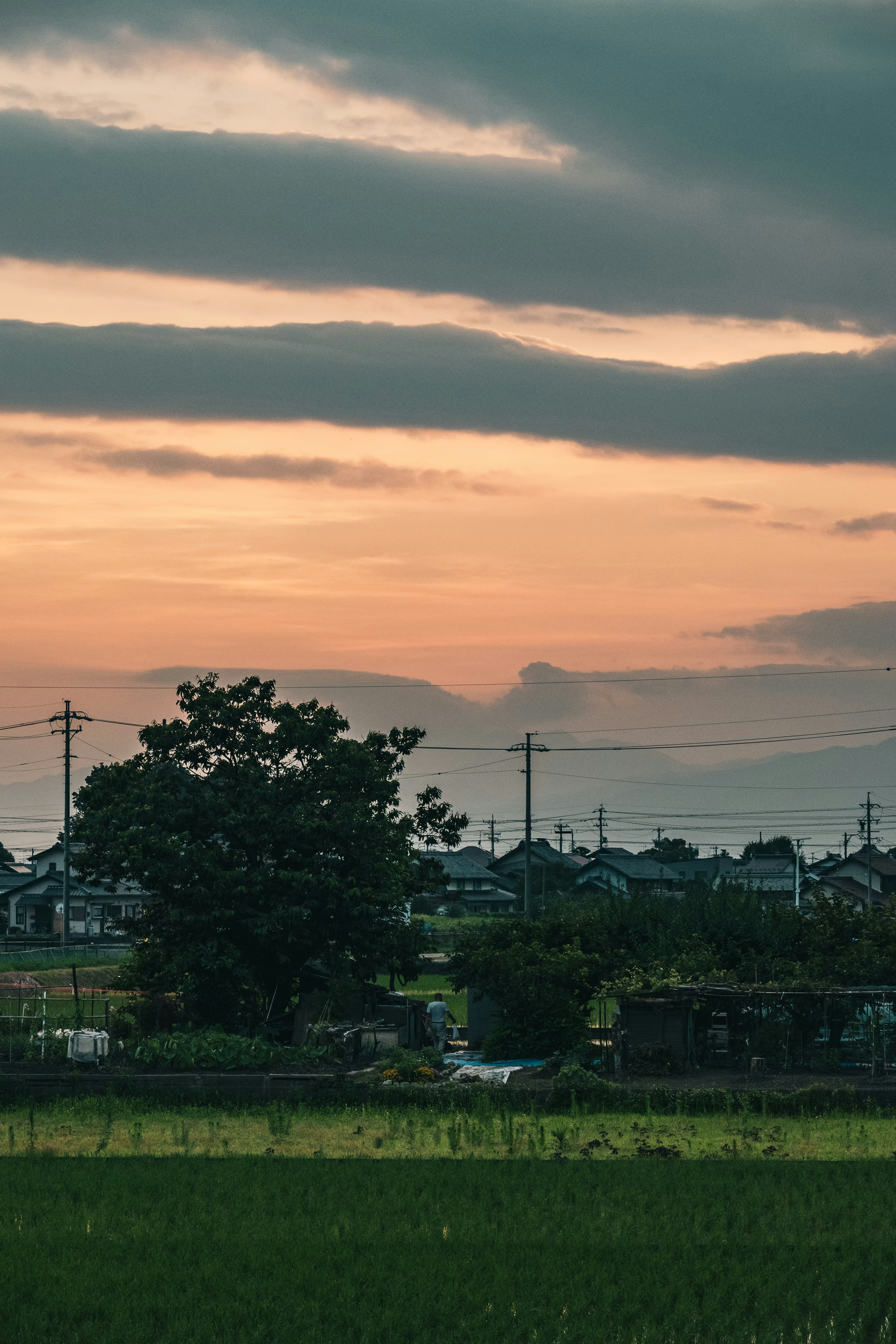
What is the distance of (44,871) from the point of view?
131m

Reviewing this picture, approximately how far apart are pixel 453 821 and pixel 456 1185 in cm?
2514

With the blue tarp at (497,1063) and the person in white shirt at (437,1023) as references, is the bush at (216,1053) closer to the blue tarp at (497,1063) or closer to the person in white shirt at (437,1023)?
the blue tarp at (497,1063)

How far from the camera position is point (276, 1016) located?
144 ft

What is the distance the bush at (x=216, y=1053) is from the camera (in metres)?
36.7

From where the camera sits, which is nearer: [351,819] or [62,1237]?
[62,1237]

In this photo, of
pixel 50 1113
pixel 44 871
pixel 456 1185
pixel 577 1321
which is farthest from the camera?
pixel 44 871

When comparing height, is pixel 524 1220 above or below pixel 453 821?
below

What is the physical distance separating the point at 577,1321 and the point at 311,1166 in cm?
951

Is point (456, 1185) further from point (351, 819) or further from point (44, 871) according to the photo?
point (44, 871)

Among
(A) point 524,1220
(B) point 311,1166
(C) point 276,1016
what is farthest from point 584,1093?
(C) point 276,1016

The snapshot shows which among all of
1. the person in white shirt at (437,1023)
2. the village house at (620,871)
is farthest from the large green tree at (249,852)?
the village house at (620,871)

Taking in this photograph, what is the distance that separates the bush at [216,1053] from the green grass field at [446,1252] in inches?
435

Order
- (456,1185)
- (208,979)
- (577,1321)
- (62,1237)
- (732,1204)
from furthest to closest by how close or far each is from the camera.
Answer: (208,979)
(456,1185)
(732,1204)
(62,1237)
(577,1321)

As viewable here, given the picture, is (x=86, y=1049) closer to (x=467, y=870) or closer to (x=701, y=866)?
(x=467, y=870)
